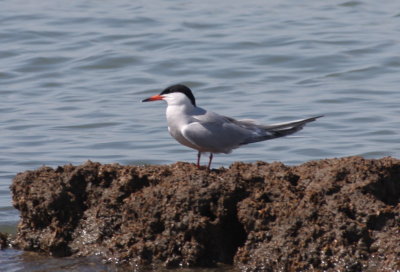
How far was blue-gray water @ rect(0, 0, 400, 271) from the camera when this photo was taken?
977cm

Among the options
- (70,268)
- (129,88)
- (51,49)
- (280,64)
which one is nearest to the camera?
(70,268)

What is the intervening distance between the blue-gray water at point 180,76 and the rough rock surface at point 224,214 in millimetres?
283

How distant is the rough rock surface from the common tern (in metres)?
0.69

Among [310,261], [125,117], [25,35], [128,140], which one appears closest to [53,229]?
[310,261]

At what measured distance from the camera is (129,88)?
41.9 feet

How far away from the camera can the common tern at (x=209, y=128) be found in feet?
20.9

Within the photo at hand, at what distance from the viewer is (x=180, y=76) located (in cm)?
1338

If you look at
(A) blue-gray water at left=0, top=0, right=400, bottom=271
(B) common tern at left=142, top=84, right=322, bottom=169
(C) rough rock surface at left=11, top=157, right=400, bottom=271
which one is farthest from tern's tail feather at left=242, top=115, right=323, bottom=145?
(A) blue-gray water at left=0, top=0, right=400, bottom=271

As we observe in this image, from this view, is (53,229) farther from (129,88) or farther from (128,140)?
(129,88)

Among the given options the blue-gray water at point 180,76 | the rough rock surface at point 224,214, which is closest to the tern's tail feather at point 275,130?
the rough rock surface at point 224,214

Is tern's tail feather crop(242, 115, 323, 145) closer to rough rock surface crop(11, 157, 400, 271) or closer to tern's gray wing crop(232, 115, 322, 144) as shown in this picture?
tern's gray wing crop(232, 115, 322, 144)

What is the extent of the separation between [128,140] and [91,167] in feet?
14.0

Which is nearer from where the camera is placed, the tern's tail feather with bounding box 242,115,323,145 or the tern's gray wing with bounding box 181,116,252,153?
the tern's gray wing with bounding box 181,116,252,153

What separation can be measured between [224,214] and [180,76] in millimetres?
8134
